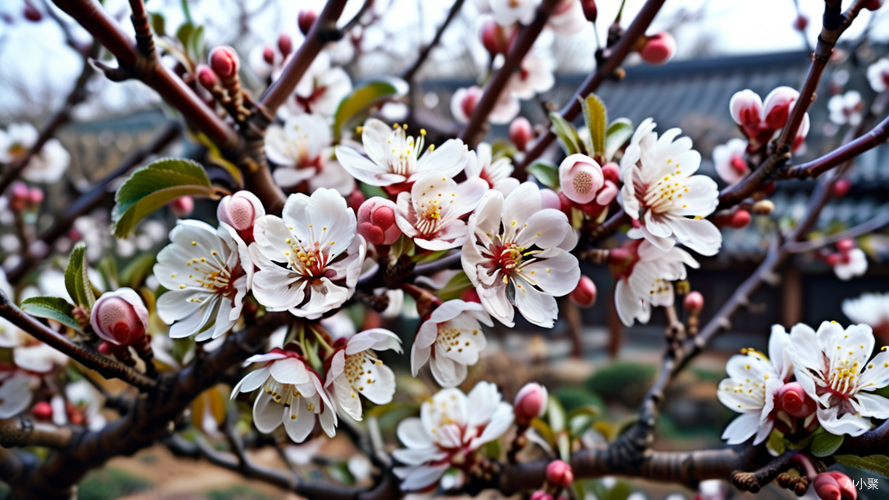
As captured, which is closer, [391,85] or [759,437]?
[759,437]

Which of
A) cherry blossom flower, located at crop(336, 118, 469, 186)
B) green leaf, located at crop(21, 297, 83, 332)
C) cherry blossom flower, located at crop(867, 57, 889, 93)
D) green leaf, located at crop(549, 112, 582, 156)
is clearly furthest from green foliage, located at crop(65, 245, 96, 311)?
cherry blossom flower, located at crop(867, 57, 889, 93)

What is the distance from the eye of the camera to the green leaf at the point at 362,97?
2.49 feet

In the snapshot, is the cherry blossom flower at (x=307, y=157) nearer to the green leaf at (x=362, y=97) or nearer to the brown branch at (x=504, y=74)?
the green leaf at (x=362, y=97)

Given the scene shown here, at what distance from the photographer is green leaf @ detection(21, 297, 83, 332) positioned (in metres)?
0.50

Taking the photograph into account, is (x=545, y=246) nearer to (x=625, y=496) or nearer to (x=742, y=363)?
(x=742, y=363)

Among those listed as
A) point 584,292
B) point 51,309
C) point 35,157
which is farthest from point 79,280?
point 35,157

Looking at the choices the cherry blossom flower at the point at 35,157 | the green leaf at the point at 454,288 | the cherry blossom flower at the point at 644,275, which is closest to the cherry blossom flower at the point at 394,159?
the green leaf at the point at 454,288

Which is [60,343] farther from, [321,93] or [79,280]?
[321,93]

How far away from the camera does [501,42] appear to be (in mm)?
891

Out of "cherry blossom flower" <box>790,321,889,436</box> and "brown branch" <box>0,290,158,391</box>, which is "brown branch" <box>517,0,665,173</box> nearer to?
"cherry blossom flower" <box>790,321,889,436</box>

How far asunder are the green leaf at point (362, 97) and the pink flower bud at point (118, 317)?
377 mm

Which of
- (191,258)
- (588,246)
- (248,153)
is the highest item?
(588,246)

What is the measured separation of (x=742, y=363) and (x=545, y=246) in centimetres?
32

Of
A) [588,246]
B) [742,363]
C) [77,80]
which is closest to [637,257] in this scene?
[588,246]
